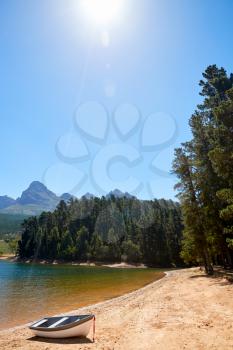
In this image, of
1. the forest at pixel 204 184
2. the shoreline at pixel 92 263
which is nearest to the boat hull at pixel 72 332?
the forest at pixel 204 184

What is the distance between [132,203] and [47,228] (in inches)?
1784

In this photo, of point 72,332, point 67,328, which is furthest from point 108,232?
point 67,328

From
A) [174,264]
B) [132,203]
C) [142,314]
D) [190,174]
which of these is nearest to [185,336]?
[142,314]

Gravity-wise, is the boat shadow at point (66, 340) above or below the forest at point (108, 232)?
below

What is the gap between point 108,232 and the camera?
121562mm

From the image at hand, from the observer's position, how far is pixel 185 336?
11.8 metres

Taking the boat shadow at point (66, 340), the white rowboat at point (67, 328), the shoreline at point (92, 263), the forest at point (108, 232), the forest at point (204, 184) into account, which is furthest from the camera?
the forest at point (108, 232)

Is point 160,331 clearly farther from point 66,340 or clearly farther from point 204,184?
point 204,184

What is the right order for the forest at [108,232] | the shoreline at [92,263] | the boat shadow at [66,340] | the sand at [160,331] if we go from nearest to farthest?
the sand at [160,331], the boat shadow at [66,340], the shoreline at [92,263], the forest at [108,232]

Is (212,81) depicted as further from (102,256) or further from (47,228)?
(47,228)

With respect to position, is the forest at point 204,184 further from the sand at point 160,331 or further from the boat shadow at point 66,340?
the boat shadow at point 66,340

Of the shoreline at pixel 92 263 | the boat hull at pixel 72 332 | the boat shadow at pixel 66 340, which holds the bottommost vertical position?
the boat shadow at pixel 66 340

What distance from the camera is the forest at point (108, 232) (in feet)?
359

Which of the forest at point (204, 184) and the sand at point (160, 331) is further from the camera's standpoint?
the forest at point (204, 184)
